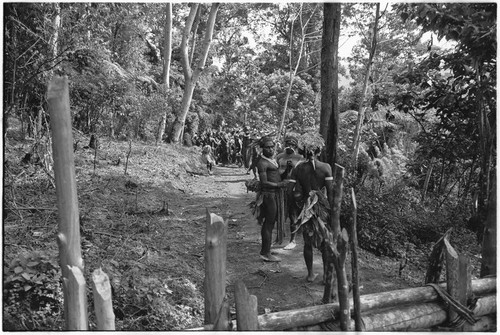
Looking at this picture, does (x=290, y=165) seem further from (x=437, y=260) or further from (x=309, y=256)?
(x=437, y=260)

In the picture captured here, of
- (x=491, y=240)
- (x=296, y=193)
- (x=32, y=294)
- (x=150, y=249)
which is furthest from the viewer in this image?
(x=296, y=193)

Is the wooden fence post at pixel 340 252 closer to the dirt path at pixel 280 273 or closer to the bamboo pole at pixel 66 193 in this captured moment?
the dirt path at pixel 280 273

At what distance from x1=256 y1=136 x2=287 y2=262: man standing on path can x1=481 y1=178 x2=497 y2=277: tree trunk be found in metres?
2.47

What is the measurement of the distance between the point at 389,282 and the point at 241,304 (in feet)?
12.1

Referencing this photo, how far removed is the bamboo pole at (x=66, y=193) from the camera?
2541 mm

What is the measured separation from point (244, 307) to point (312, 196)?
252 cm

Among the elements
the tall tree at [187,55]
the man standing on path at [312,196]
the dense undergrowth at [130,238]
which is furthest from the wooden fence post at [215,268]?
the tall tree at [187,55]

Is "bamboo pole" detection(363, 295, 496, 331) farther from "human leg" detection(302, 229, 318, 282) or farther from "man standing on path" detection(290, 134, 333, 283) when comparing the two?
"human leg" detection(302, 229, 318, 282)

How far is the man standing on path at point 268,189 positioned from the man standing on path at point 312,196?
0.32 metres

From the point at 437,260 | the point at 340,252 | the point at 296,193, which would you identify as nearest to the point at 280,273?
the point at 296,193

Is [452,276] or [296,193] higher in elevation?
[296,193]

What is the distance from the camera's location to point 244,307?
9.24 feet

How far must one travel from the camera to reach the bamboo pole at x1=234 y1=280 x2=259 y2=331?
281 centimetres

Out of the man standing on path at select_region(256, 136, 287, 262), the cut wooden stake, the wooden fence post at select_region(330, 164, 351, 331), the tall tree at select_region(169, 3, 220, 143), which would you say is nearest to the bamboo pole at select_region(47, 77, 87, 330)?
the cut wooden stake
